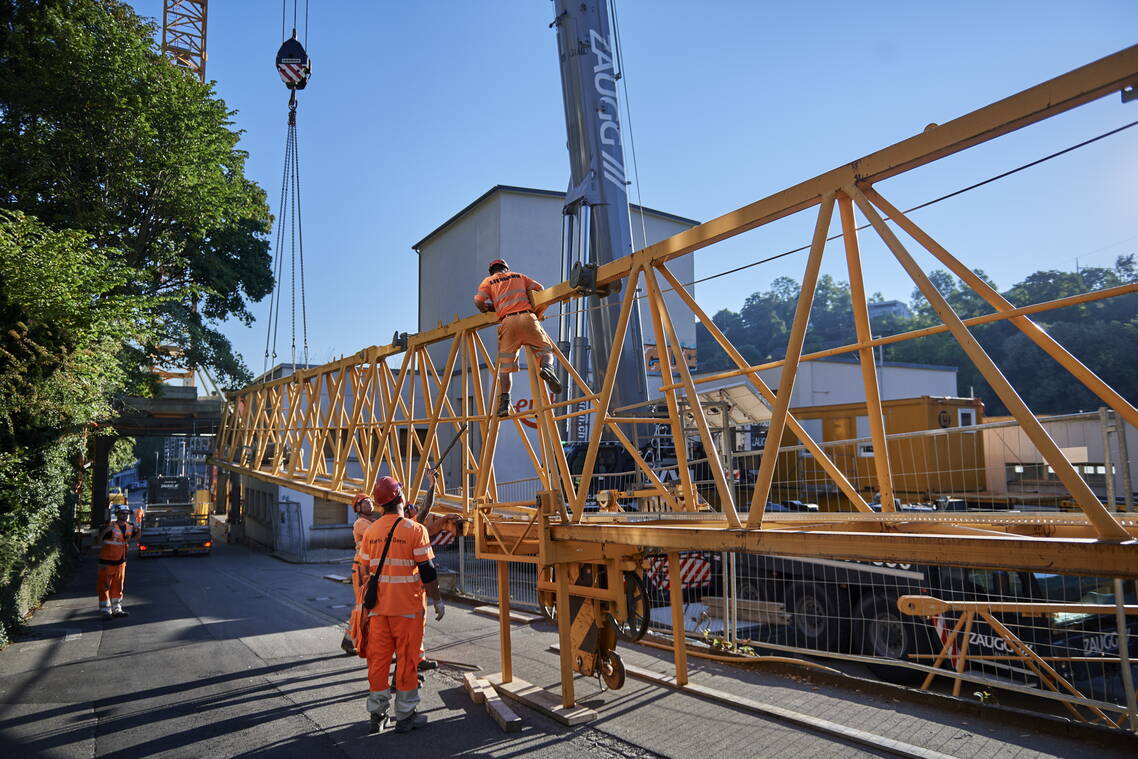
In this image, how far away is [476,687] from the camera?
20.6 feet

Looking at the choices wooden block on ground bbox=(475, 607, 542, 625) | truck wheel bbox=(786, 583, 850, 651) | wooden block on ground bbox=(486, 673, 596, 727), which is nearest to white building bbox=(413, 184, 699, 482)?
wooden block on ground bbox=(475, 607, 542, 625)

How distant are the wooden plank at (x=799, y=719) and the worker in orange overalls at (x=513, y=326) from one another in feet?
9.67

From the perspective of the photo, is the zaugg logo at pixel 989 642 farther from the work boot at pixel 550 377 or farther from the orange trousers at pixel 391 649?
the orange trousers at pixel 391 649

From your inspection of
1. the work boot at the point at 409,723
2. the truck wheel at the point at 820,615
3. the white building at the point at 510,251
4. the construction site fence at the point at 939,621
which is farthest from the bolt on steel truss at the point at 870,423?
the white building at the point at 510,251

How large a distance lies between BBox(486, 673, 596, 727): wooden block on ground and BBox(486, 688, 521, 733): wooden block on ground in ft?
0.61

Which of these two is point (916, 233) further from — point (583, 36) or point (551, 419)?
point (583, 36)

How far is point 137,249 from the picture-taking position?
55.9 feet

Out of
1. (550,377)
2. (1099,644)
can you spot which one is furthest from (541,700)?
(1099,644)

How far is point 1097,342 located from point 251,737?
4588 cm

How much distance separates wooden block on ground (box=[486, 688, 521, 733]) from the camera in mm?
5422

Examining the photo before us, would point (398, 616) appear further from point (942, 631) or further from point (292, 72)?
point (292, 72)

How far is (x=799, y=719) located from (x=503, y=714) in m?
2.35

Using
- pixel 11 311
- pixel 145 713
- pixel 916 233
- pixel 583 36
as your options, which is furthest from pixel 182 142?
pixel 916 233

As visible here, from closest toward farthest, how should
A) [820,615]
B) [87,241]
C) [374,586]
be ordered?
[374,586]
[820,615]
[87,241]
